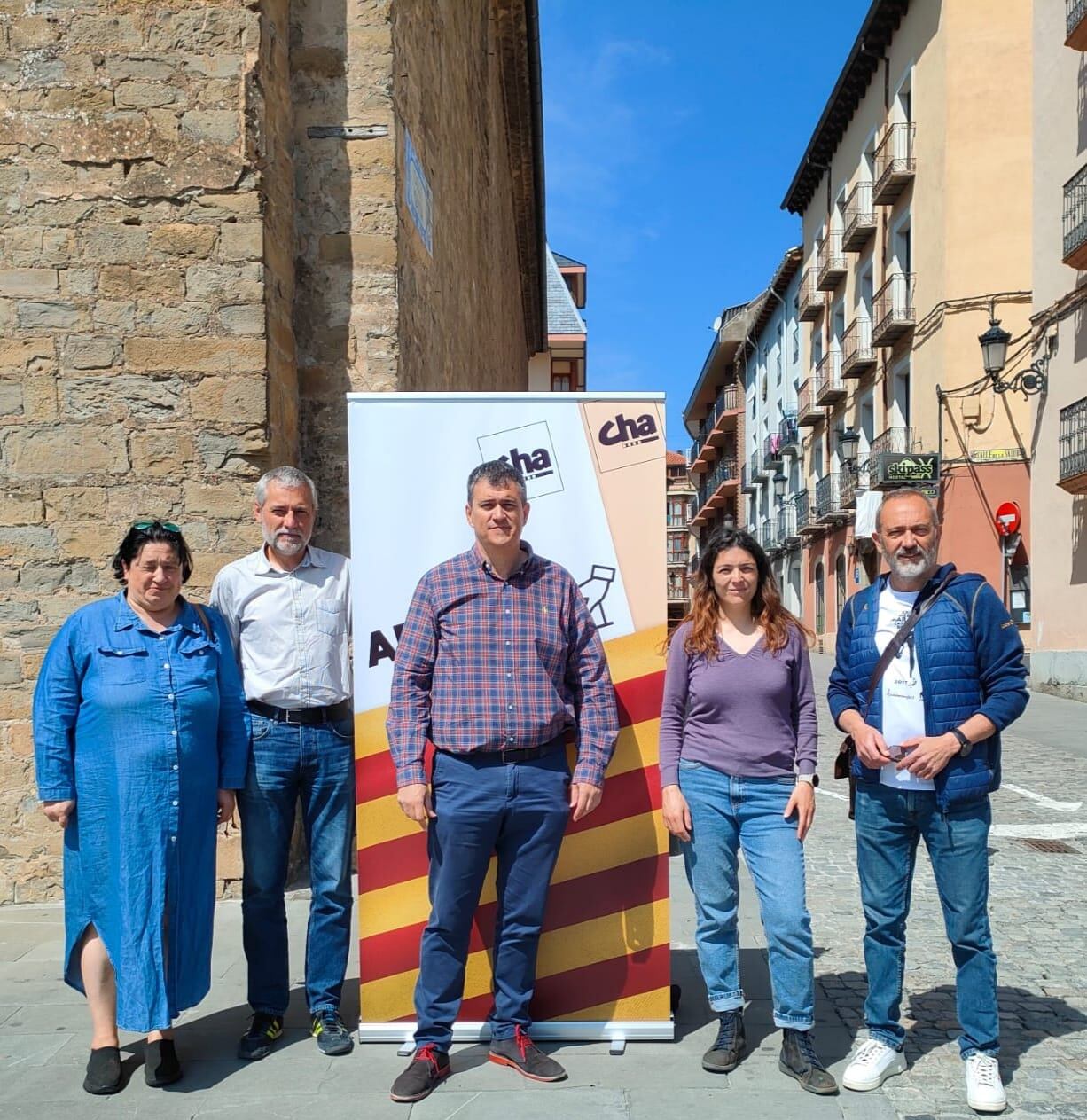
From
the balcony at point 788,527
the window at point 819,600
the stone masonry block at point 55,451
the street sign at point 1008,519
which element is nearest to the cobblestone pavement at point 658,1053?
the stone masonry block at point 55,451

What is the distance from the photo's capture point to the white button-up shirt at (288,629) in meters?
3.79

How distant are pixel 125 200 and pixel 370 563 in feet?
10.0

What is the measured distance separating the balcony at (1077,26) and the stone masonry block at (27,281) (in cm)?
1388

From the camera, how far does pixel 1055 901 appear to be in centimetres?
552

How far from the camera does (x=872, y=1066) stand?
3.42 metres

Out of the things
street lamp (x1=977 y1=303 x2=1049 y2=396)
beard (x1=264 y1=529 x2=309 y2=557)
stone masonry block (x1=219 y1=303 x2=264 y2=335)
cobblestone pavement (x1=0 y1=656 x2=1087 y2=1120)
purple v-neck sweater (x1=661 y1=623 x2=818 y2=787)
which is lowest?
cobblestone pavement (x1=0 y1=656 x2=1087 y2=1120)

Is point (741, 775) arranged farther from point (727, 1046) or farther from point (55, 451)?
point (55, 451)

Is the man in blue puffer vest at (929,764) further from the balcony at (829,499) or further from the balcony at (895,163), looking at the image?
the balcony at (829,499)

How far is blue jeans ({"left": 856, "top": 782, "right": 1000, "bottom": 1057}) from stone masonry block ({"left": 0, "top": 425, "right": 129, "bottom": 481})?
4119mm

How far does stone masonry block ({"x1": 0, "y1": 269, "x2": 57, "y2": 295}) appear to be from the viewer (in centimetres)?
565

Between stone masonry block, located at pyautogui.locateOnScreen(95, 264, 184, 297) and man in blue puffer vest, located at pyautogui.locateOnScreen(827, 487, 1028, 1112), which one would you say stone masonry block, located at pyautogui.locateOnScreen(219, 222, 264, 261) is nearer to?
stone masonry block, located at pyautogui.locateOnScreen(95, 264, 184, 297)

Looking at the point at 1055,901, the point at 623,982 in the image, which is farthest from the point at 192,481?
the point at 1055,901

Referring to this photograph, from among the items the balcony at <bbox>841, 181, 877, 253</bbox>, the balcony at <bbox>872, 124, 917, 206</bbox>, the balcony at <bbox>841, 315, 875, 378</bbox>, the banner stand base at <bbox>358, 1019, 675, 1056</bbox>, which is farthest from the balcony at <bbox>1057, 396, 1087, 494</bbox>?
the banner stand base at <bbox>358, 1019, 675, 1056</bbox>

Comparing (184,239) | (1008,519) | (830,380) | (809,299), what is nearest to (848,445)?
(1008,519)
